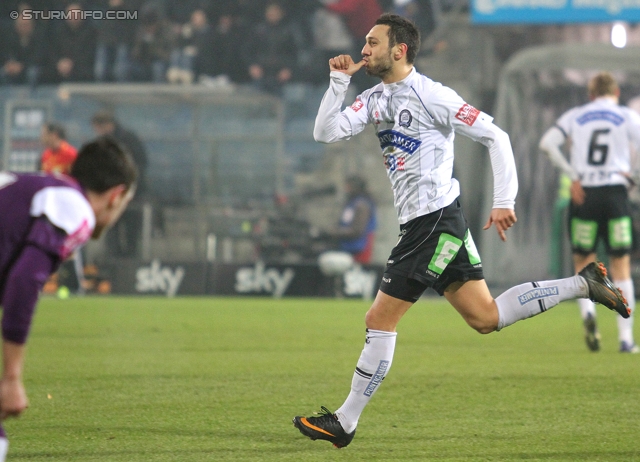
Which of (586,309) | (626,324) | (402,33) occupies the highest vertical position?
(402,33)

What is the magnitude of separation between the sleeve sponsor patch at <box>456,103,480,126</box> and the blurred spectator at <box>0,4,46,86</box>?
1642 centimetres

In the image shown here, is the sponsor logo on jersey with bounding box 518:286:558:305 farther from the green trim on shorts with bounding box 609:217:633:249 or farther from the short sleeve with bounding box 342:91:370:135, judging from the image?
the green trim on shorts with bounding box 609:217:633:249

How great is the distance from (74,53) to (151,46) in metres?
1.50

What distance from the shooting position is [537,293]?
5.12m

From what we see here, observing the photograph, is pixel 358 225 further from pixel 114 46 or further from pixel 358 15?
pixel 114 46

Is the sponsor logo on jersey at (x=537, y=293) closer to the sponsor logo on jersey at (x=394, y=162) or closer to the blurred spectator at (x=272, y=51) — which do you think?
the sponsor logo on jersey at (x=394, y=162)

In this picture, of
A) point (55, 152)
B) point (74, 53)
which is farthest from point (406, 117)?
point (74, 53)

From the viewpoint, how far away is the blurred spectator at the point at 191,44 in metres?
19.5

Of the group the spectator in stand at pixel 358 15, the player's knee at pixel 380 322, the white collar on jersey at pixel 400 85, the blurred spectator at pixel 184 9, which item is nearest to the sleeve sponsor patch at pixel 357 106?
the white collar on jersey at pixel 400 85

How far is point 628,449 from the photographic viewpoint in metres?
4.56

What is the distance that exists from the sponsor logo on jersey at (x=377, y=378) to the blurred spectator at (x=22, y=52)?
54.2 ft

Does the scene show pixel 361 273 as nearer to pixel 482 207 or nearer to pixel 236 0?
pixel 482 207

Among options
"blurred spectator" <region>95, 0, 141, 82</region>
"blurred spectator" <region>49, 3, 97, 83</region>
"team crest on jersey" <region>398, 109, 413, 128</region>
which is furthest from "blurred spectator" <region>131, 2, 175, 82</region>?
"team crest on jersey" <region>398, 109, 413, 128</region>

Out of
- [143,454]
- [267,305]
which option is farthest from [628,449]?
[267,305]
